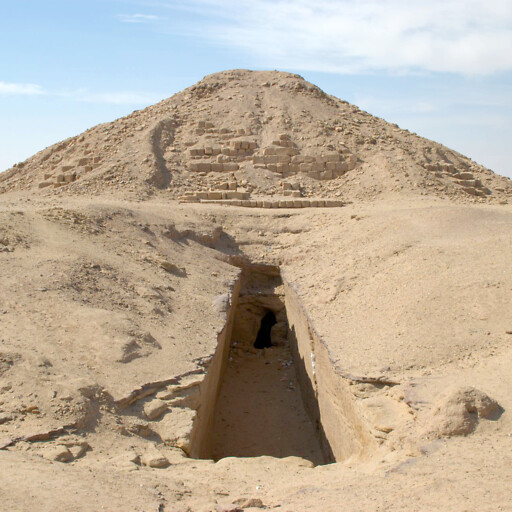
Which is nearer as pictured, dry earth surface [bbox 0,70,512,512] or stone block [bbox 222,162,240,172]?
dry earth surface [bbox 0,70,512,512]

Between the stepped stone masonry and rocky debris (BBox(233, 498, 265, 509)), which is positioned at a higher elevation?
the stepped stone masonry

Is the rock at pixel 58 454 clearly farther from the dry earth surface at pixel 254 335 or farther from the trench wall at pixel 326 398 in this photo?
the trench wall at pixel 326 398

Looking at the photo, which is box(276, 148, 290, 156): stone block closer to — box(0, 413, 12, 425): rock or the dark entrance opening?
the dark entrance opening

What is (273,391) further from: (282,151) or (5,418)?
(282,151)

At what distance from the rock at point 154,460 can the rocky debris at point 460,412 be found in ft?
7.31

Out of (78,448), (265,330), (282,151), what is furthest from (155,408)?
(282,151)

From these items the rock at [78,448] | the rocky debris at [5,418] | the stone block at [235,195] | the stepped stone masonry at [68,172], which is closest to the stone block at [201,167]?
the stone block at [235,195]

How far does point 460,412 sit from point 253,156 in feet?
46.2

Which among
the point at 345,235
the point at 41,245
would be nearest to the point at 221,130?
the point at 345,235

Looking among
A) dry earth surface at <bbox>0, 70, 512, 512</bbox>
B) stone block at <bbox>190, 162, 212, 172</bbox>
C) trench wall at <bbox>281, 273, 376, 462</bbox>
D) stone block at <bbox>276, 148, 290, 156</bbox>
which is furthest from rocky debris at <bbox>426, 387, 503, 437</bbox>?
stone block at <bbox>276, 148, 290, 156</bbox>

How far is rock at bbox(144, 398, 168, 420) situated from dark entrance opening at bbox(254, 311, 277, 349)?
287 inches

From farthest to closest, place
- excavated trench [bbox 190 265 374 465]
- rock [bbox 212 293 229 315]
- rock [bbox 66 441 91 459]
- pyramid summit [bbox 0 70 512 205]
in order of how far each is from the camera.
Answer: pyramid summit [bbox 0 70 512 205] < rock [bbox 212 293 229 315] < excavated trench [bbox 190 265 374 465] < rock [bbox 66 441 91 459]

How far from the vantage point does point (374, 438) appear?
18.7 ft

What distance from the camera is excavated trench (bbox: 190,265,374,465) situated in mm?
7211
